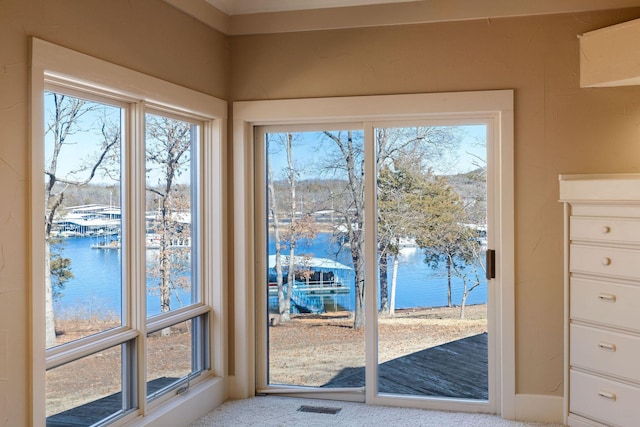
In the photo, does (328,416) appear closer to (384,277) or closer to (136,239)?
(384,277)

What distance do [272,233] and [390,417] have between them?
1.37 m

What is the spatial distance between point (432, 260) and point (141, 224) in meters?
1.76

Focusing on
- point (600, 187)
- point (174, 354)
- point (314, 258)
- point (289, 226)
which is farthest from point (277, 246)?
point (600, 187)

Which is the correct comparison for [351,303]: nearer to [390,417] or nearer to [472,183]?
[390,417]

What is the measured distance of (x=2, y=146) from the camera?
220cm

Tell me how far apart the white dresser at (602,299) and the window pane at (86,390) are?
2.36m

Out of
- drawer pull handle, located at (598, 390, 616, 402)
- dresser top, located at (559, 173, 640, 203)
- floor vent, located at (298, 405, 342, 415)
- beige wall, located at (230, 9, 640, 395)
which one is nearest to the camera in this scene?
dresser top, located at (559, 173, 640, 203)

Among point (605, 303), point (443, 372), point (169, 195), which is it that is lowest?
point (443, 372)

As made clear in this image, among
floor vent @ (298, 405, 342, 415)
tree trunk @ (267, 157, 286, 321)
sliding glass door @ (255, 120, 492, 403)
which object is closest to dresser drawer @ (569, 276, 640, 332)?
sliding glass door @ (255, 120, 492, 403)

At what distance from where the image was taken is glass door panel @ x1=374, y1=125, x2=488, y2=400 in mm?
3730

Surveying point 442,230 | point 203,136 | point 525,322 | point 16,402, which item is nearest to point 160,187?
point 203,136

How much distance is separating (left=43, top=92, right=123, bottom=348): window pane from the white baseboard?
7.60 ft

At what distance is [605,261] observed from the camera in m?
3.13

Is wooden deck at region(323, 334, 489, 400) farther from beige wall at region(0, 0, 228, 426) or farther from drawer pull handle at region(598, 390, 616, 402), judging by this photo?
beige wall at region(0, 0, 228, 426)
